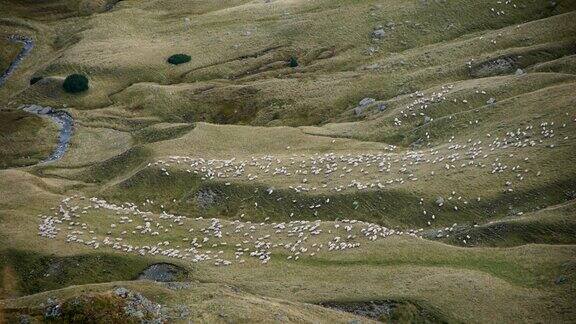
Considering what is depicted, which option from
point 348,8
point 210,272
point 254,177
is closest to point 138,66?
point 348,8

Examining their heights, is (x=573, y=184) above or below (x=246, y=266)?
above

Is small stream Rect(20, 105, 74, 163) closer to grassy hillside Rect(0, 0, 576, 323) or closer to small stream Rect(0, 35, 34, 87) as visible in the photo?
grassy hillside Rect(0, 0, 576, 323)

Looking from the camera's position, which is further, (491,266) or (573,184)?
(573,184)

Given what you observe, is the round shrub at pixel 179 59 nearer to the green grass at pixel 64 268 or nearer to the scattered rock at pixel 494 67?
the scattered rock at pixel 494 67

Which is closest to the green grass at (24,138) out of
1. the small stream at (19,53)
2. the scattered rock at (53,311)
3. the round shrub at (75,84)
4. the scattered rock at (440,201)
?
the round shrub at (75,84)

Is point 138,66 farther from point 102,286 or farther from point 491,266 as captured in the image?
point 491,266

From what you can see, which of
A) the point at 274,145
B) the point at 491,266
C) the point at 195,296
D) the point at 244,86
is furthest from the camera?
the point at 244,86

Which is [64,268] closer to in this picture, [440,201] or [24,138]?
[440,201]
